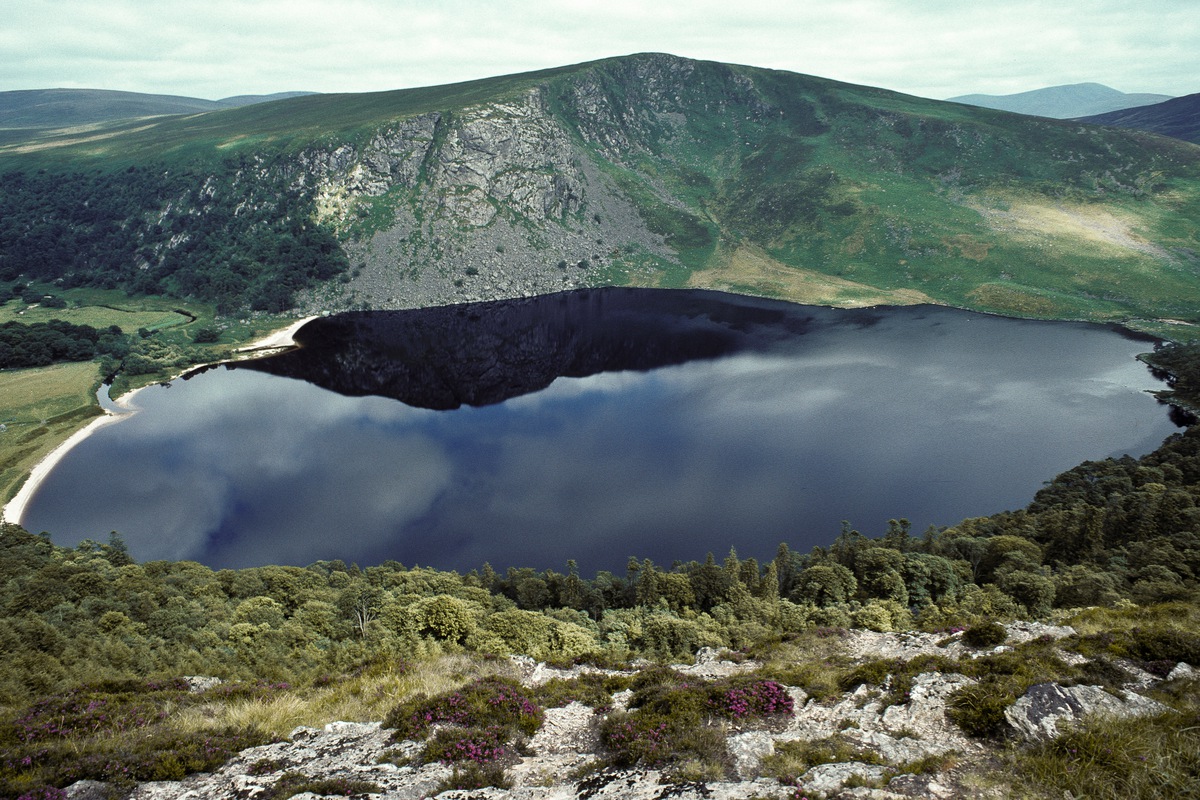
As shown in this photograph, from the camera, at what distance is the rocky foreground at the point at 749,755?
47.4 ft

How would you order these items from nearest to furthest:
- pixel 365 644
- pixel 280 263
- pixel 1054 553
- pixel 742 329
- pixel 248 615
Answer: pixel 365 644, pixel 248 615, pixel 1054 553, pixel 742 329, pixel 280 263

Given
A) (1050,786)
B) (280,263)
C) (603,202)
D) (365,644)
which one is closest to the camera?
(1050,786)

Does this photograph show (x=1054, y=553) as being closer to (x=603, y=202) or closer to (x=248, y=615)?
(x=248, y=615)

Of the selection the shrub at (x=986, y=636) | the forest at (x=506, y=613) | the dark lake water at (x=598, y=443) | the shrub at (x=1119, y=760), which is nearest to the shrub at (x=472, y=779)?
the forest at (x=506, y=613)

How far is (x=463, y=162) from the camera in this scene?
182 metres

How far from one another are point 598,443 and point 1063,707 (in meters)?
65.0

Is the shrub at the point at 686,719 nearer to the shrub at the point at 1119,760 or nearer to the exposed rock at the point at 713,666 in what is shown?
the exposed rock at the point at 713,666

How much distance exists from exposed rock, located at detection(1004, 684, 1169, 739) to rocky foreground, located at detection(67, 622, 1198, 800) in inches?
1.2

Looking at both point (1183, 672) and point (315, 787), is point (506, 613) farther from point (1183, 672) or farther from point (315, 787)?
point (1183, 672)

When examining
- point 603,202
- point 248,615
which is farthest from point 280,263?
point 248,615

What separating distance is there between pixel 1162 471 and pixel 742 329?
274 ft

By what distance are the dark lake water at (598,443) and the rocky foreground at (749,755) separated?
37073 millimetres

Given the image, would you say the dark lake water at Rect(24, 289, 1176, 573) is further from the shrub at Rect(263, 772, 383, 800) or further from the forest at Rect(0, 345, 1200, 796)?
the shrub at Rect(263, 772, 383, 800)

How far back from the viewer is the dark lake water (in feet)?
202
